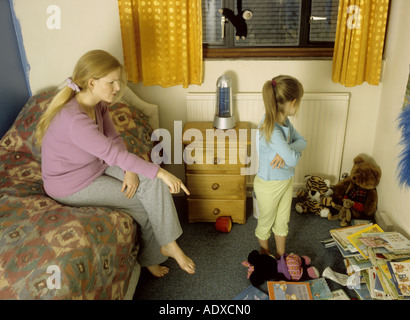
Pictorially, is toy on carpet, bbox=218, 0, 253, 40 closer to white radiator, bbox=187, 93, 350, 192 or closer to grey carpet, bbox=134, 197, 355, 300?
white radiator, bbox=187, 93, 350, 192

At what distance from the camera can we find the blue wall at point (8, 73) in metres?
2.54

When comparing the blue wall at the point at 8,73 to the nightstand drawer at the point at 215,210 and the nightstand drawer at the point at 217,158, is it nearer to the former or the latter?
the nightstand drawer at the point at 217,158

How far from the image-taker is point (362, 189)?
264cm

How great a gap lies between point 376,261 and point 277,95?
944 mm

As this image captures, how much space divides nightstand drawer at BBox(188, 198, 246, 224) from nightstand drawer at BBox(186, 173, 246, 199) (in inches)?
1.6

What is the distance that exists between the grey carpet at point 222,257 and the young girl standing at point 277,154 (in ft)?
0.71

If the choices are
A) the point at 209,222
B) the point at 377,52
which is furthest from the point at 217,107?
the point at 377,52

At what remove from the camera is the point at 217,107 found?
2.63 meters

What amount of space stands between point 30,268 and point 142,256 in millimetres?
716

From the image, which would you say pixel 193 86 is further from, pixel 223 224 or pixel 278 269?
pixel 278 269

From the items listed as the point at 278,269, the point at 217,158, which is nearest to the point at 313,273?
the point at 278,269

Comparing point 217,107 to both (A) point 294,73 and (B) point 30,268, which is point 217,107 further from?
(B) point 30,268

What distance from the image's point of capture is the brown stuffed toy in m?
2.58

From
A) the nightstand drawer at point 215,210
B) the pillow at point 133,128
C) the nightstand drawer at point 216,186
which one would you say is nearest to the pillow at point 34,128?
the pillow at point 133,128
